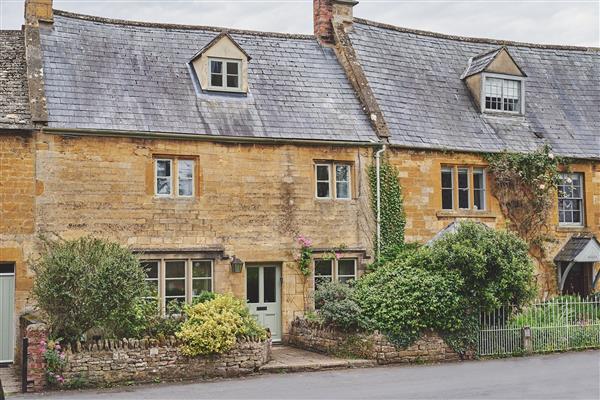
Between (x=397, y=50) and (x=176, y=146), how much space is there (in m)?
9.70

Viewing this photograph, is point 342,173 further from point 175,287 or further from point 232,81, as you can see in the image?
point 175,287

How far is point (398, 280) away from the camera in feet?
65.0

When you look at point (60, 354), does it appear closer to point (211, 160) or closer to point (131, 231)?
point (131, 231)

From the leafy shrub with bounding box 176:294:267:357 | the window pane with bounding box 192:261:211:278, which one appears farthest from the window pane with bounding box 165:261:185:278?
the leafy shrub with bounding box 176:294:267:357

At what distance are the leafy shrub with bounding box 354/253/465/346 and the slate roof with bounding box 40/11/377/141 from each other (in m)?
5.30

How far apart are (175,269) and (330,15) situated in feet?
35.0

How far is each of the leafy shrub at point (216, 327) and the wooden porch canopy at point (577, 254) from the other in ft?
37.5

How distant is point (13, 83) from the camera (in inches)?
826

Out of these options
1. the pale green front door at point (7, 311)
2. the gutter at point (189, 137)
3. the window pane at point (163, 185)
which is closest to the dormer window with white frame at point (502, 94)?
the gutter at point (189, 137)

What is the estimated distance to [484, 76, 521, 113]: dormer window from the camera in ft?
86.1

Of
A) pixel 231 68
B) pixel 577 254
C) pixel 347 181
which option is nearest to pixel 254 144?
pixel 231 68

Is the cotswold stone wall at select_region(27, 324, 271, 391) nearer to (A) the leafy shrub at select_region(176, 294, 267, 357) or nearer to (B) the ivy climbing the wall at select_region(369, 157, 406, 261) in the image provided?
(A) the leafy shrub at select_region(176, 294, 267, 357)

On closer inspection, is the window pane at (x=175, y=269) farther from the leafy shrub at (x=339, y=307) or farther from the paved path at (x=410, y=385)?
the paved path at (x=410, y=385)

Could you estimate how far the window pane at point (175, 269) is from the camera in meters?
21.0
